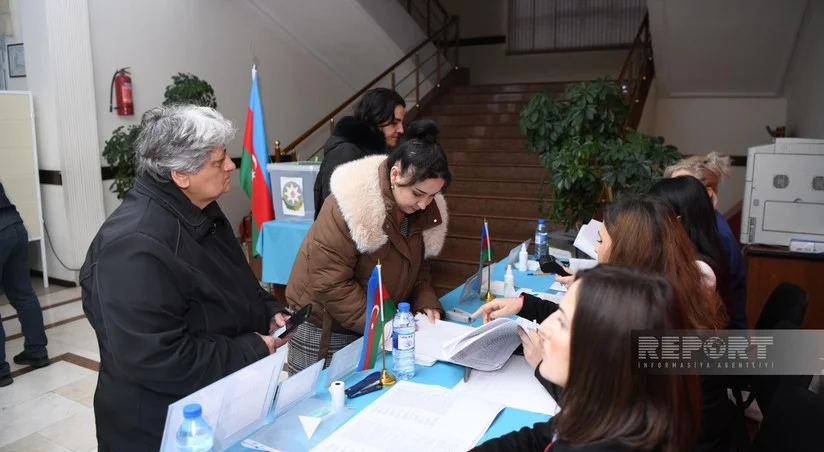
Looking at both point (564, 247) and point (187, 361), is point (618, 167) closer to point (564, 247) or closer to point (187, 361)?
point (564, 247)

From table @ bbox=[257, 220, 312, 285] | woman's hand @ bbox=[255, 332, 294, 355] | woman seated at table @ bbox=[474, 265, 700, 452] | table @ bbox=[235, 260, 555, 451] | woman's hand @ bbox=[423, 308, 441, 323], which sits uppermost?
woman seated at table @ bbox=[474, 265, 700, 452]

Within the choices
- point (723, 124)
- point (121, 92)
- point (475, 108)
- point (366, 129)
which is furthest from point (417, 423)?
point (723, 124)

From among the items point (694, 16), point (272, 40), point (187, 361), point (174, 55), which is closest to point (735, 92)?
point (694, 16)

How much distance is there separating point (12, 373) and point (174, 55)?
3832 millimetres

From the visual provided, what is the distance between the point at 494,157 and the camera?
22.6ft

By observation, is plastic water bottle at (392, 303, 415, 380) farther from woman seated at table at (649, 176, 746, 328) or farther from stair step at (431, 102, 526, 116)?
stair step at (431, 102, 526, 116)

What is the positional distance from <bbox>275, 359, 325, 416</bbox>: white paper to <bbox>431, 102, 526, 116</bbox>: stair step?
6585mm

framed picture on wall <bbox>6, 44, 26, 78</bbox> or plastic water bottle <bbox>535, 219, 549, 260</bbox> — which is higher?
framed picture on wall <bbox>6, 44, 26, 78</bbox>

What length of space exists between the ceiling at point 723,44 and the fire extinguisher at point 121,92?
536 centimetres

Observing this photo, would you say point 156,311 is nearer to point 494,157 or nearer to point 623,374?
point 623,374

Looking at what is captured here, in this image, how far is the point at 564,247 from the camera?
3498mm

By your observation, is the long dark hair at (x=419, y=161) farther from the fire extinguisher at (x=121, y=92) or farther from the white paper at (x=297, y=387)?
the fire extinguisher at (x=121, y=92)
